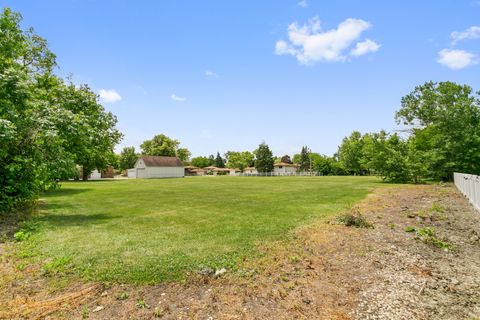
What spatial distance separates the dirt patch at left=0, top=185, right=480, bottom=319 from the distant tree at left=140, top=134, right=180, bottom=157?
2890 inches

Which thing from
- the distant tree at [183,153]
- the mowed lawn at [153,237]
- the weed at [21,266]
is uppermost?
the distant tree at [183,153]

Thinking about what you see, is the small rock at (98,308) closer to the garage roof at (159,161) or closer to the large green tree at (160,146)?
the garage roof at (159,161)

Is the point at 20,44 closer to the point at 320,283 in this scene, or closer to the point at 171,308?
the point at 171,308

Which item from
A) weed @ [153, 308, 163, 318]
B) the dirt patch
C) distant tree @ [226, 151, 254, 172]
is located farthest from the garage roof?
weed @ [153, 308, 163, 318]

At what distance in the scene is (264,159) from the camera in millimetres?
76062

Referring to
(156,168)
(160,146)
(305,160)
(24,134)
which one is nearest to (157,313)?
(24,134)

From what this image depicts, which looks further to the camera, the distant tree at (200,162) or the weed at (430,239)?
the distant tree at (200,162)

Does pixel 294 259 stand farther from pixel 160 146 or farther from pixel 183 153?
pixel 183 153

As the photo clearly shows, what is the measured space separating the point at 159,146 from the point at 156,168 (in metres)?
18.7

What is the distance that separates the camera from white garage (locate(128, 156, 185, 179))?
59.0 metres

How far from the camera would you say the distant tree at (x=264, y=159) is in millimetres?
75812

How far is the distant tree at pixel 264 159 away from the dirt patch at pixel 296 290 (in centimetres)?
6952

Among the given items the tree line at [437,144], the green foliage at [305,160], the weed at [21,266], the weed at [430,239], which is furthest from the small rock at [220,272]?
the green foliage at [305,160]

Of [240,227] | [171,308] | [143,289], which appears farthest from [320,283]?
[240,227]
